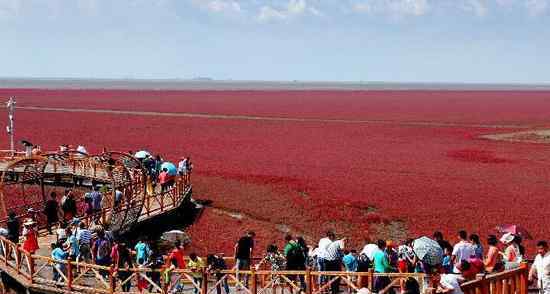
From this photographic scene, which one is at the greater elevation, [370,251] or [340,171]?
[370,251]

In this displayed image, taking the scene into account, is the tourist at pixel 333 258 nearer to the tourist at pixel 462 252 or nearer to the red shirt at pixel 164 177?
the tourist at pixel 462 252

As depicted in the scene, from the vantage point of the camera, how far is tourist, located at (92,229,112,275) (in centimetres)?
1584

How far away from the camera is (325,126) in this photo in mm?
77188

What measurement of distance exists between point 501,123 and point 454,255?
72801 mm

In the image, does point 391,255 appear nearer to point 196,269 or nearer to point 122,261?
point 196,269

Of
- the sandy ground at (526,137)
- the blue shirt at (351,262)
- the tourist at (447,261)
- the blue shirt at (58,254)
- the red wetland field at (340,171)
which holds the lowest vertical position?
the red wetland field at (340,171)

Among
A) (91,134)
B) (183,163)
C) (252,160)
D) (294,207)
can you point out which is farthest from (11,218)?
(91,134)

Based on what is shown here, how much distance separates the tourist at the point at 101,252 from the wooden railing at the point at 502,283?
8510 mm

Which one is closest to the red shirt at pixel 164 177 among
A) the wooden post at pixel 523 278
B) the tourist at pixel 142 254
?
the tourist at pixel 142 254

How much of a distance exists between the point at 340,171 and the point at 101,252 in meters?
27.9

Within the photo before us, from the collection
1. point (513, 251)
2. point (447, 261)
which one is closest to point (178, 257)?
point (447, 261)

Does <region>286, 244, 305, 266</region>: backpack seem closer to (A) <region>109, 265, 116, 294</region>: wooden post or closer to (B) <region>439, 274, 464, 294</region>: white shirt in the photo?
(A) <region>109, 265, 116, 294</region>: wooden post

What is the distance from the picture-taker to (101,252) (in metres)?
15.9

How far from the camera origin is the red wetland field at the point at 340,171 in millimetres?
28609
